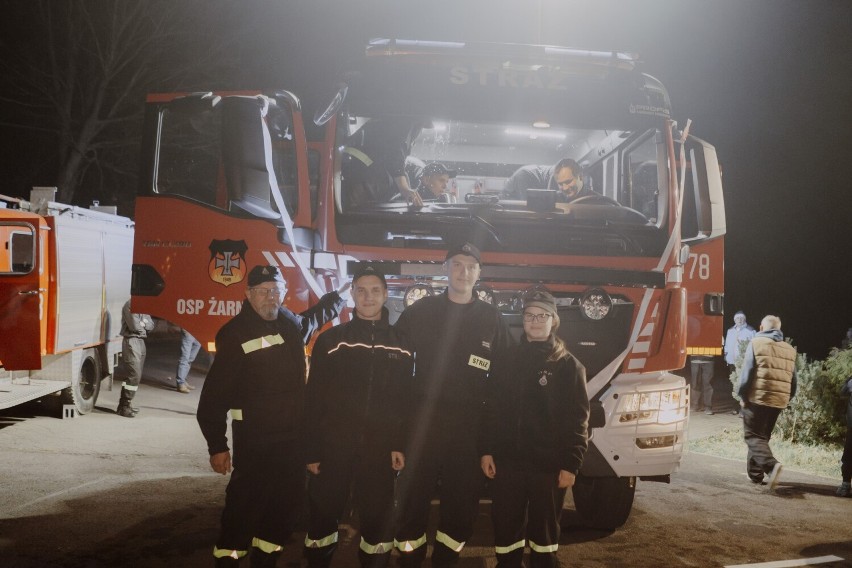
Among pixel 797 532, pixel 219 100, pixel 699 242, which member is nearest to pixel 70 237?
pixel 219 100

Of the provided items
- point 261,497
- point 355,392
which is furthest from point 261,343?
point 261,497

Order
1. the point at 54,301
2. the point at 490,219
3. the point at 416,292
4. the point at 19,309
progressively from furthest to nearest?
the point at 54,301 → the point at 19,309 → the point at 490,219 → the point at 416,292

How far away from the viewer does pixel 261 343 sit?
12.6 feet

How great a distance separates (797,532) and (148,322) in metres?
7.52

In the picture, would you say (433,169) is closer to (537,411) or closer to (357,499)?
(537,411)

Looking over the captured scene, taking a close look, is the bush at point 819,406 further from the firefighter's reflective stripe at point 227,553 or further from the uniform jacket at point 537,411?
the firefighter's reflective stripe at point 227,553

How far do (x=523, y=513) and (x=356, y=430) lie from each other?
100 centimetres

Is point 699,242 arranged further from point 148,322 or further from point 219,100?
point 148,322

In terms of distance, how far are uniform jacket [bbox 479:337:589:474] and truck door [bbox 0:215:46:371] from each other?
573 centimetres

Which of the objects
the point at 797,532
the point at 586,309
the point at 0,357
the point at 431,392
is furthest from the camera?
the point at 0,357

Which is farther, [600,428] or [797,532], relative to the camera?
[797,532]

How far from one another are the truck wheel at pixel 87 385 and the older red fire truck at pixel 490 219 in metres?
4.63

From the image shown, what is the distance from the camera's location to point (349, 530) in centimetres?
515

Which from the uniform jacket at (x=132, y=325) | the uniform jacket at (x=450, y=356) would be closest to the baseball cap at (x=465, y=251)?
the uniform jacket at (x=450, y=356)
